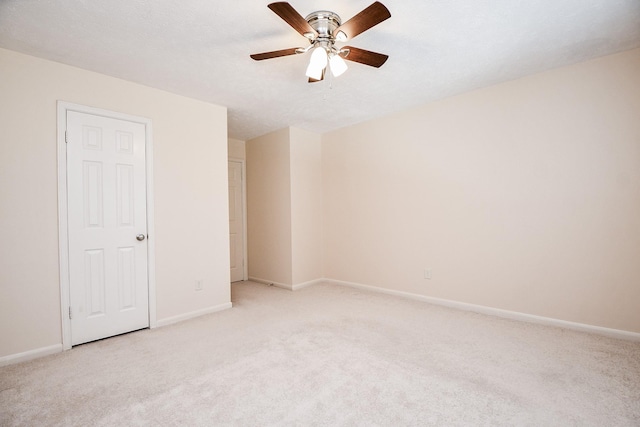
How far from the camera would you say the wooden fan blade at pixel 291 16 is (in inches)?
61.4

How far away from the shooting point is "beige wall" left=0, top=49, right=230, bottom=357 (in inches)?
90.7

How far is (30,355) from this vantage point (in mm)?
2355

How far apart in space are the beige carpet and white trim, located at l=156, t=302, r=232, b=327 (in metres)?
0.12

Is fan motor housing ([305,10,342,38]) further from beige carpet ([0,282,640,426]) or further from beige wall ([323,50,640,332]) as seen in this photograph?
beige carpet ([0,282,640,426])

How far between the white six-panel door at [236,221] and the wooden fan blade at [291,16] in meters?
3.55

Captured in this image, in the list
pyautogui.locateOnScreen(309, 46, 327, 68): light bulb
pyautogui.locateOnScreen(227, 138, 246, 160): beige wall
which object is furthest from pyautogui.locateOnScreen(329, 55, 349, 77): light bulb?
pyautogui.locateOnScreen(227, 138, 246, 160): beige wall

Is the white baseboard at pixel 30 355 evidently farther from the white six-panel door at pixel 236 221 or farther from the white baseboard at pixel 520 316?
the white baseboard at pixel 520 316

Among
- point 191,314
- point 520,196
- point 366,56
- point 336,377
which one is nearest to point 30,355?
point 191,314

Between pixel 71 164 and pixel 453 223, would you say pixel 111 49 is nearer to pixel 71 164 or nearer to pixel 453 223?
pixel 71 164

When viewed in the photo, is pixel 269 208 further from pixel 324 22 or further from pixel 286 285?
pixel 324 22

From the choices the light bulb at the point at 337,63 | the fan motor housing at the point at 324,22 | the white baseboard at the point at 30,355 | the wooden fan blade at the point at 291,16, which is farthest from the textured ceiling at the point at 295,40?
the white baseboard at the point at 30,355

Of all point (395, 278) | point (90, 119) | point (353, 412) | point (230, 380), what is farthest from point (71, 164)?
point (395, 278)

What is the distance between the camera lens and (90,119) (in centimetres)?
268

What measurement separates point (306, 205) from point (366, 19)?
3234mm
